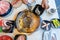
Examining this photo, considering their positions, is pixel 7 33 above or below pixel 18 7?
below

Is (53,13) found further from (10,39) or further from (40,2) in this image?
(10,39)

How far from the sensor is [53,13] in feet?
2.43

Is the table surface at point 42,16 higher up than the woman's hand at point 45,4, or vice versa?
the woman's hand at point 45,4

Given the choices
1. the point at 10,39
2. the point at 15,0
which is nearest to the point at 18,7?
the point at 15,0

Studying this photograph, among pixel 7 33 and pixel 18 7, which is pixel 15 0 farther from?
pixel 7 33

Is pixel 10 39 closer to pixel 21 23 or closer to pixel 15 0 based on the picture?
pixel 21 23

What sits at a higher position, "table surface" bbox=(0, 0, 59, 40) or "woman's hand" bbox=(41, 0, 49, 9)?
"woman's hand" bbox=(41, 0, 49, 9)

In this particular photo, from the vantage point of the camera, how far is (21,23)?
2.29 ft

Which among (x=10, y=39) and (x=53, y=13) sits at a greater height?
(x=53, y=13)

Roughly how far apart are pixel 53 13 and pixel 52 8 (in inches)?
1.1

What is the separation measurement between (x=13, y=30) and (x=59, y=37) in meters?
0.21

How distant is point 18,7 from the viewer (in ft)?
2.40

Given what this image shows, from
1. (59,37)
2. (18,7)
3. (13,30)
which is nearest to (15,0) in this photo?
(18,7)

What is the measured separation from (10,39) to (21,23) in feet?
0.30
